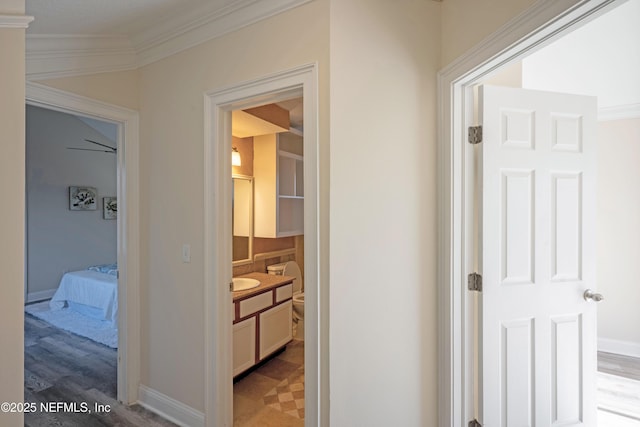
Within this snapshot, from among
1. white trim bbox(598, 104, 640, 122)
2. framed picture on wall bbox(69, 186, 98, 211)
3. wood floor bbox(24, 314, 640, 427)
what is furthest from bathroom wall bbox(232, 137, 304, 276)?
framed picture on wall bbox(69, 186, 98, 211)

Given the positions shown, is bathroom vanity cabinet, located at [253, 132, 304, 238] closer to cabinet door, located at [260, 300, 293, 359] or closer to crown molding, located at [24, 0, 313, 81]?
cabinet door, located at [260, 300, 293, 359]

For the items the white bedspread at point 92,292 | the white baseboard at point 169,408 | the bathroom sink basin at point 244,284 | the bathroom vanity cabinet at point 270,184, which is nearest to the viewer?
the white baseboard at point 169,408

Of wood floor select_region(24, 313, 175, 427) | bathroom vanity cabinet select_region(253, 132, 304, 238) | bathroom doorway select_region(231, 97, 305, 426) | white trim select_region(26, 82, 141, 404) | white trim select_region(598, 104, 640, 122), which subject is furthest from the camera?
bathroom vanity cabinet select_region(253, 132, 304, 238)

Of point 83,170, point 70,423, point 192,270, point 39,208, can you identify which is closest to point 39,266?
point 39,208

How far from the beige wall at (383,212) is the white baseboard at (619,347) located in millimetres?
2759

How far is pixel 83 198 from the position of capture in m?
5.45

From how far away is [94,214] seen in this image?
564cm

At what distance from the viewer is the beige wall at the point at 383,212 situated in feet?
4.82

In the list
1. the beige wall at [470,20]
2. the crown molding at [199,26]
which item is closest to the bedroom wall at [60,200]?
the crown molding at [199,26]

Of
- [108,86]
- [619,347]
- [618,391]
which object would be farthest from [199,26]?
[619,347]

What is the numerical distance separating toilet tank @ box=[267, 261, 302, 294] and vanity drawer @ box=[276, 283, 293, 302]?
41 cm

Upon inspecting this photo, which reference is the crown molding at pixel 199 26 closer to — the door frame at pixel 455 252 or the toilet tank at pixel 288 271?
the door frame at pixel 455 252

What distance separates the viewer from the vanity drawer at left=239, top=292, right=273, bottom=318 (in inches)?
95.6

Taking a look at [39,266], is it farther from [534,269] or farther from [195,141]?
[534,269]
